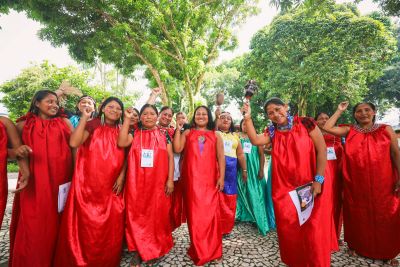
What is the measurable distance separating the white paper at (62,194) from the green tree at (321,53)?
11200mm

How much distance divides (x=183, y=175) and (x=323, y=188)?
181cm

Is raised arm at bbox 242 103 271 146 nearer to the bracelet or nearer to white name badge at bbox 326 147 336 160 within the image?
the bracelet

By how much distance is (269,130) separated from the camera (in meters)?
3.09

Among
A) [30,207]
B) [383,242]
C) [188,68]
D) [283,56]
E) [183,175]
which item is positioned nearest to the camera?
[30,207]

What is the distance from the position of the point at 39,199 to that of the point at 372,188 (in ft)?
13.5

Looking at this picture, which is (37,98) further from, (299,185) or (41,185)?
(299,185)

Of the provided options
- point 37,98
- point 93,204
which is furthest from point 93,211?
point 37,98

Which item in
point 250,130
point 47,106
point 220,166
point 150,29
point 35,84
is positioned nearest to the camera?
point 47,106

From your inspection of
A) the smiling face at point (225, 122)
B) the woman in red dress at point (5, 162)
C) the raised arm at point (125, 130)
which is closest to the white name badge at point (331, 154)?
the smiling face at point (225, 122)

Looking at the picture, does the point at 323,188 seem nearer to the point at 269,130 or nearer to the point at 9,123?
the point at 269,130

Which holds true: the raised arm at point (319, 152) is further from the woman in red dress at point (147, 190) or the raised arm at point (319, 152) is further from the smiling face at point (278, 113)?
the woman in red dress at point (147, 190)

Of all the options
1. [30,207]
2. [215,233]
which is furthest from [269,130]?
[30,207]

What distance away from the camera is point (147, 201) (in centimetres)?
302

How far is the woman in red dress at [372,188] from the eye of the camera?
3.08 m
